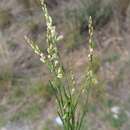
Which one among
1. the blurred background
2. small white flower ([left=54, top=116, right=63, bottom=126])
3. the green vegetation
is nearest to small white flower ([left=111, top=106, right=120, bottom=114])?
the blurred background

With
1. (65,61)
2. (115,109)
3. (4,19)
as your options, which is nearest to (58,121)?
(115,109)

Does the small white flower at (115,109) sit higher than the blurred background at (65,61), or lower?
lower

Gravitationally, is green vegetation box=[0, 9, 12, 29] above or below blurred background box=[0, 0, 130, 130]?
above

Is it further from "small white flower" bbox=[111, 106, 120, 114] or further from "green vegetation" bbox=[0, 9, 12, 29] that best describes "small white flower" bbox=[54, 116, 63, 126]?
"green vegetation" bbox=[0, 9, 12, 29]

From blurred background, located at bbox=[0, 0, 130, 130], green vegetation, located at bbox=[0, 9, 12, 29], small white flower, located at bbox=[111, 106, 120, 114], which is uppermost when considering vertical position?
green vegetation, located at bbox=[0, 9, 12, 29]


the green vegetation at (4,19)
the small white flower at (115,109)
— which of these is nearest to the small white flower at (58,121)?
the small white flower at (115,109)

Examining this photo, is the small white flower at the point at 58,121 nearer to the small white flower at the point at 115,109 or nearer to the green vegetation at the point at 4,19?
the small white flower at the point at 115,109

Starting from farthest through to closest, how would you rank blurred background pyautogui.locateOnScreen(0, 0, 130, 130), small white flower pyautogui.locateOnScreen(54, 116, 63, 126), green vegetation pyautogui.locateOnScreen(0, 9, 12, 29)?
green vegetation pyautogui.locateOnScreen(0, 9, 12, 29) < blurred background pyautogui.locateOnScreen(0, 0, 130, 130) < small white flower pyautogui.locateOnScreen(54, 116, 63, 126)

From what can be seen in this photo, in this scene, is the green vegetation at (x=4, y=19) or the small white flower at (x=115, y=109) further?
the green vegetation at (x=4, y=19)

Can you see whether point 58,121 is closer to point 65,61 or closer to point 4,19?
point 65,61
